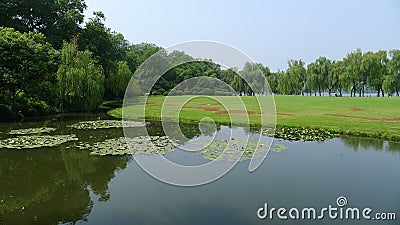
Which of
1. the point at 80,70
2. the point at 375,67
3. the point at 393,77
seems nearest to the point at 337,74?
the point at 375,67

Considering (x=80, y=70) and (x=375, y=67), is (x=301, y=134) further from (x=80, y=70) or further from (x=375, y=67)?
(x=375, y=67)

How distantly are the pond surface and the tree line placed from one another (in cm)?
307

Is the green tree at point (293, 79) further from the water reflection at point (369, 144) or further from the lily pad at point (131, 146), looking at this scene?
the lily pad at point (131, 146)

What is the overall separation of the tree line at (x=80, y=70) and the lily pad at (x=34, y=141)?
20.4ft

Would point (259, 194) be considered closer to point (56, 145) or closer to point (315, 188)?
point (315, 188)

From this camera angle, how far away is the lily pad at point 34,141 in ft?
37.7

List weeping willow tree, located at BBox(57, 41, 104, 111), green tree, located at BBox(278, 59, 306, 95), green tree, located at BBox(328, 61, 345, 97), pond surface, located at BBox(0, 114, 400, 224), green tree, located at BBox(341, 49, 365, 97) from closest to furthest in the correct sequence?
pond surface, located at BBox(0, 114, 400, 224)
weeping willow tree, located at BBox(57, 41, 104, 111)
green tree, located at BBox(341, 49, 365, 97)
green tree, located at BBox(328, 61, 345, 97)
green tree, located at BBox(278, 59, 306, 95)

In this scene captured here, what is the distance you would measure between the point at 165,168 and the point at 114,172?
5.11 feet

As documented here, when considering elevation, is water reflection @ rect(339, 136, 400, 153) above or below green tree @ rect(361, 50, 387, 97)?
below

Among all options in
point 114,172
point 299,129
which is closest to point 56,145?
point 114,172

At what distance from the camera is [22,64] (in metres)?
20.0

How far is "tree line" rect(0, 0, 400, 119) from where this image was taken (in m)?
18.9

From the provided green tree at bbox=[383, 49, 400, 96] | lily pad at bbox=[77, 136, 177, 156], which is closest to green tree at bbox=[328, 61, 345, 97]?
green tree at bbox=[383, 49, 400, 96]

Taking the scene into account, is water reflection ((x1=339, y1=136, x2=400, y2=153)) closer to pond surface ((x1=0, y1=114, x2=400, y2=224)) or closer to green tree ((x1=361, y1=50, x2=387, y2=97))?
pond surface ((x1=0, y1=114, x2=400, y2=224))
